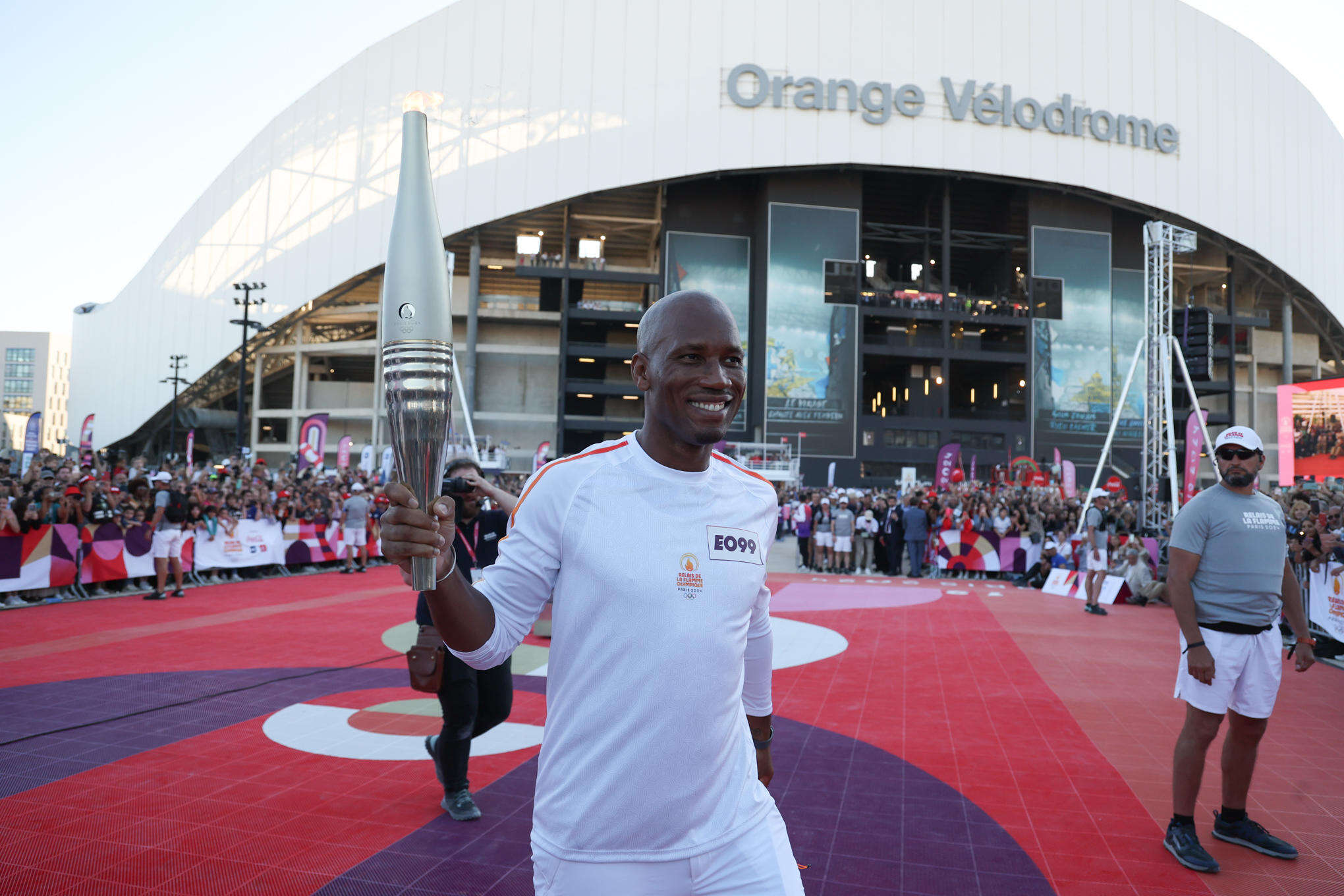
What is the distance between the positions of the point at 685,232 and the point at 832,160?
944cm

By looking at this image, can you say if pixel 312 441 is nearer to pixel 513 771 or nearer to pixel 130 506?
pixel 130 506

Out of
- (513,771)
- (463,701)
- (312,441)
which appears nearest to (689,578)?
(463,701)

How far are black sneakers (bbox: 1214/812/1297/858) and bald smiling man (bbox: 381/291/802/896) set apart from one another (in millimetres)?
3838

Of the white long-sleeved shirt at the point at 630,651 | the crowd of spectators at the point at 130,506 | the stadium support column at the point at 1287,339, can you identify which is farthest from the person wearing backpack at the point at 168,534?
the stadium support column at the point at 1287,339

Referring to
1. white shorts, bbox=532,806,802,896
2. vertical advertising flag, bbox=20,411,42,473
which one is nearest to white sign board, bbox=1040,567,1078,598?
white shorts, bbox=532,806,802,896

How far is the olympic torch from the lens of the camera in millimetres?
1354

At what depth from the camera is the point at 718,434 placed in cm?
201

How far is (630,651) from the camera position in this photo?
6.11 ft

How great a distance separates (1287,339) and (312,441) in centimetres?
6312

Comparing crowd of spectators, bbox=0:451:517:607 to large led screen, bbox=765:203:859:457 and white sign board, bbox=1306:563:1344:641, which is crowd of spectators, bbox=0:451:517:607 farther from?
large led screen, bbox=765:203:859:457

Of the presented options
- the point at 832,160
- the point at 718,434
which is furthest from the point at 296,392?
the point at 718,434

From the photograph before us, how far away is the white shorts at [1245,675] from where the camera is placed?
14.1 feet

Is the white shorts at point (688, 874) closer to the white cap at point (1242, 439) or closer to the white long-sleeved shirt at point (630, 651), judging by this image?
the white long-sleeved shirt at point (630, 651)

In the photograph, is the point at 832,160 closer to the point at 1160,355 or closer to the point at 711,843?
the point at 1160,355
